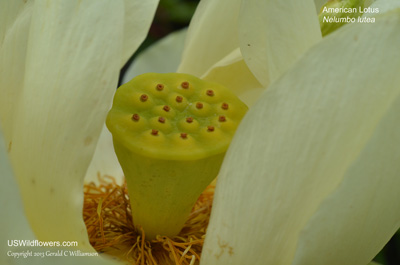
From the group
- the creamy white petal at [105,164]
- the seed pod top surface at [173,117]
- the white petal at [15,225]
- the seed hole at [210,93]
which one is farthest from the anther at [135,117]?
the creamy white petal at [105,164]

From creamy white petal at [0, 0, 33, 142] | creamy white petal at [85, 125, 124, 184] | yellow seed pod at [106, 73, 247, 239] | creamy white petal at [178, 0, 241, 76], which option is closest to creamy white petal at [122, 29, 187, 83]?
creamy white petal at [85, 125, 124, 184]

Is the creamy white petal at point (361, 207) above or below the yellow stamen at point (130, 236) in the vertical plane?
above

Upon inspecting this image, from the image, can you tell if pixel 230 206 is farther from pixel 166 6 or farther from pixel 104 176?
pixel 166 6

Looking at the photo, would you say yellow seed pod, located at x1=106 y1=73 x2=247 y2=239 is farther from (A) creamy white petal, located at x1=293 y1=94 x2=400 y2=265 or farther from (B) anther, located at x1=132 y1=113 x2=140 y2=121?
(A) creamy white petal, located at x1=293 y1=94 x2=400 y2=265

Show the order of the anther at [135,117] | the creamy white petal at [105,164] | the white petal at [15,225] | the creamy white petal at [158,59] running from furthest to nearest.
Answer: the creamy white petal at [158,59] < the creamy white petal at [105,164] < the anther at [135,117] < the white petal at [15,225]

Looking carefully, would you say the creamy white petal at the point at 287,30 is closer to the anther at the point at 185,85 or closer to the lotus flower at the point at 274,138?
the lotus flower at the point at 274,138
